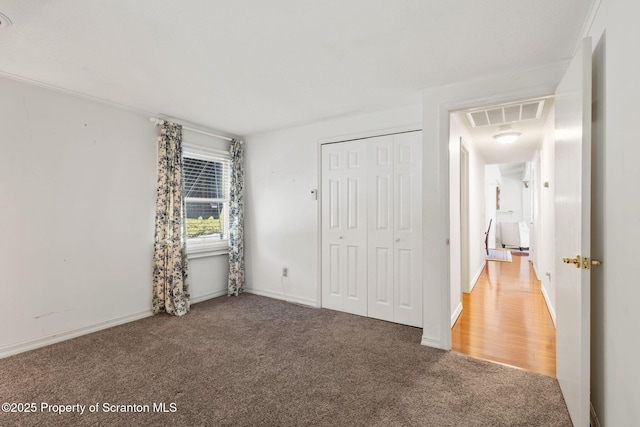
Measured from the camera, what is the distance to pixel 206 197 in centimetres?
445

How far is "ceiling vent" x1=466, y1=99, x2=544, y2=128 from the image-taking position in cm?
308

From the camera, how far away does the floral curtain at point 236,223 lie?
14.9 ft

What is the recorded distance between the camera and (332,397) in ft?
6.75

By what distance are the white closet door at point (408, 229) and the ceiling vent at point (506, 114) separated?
70 cm

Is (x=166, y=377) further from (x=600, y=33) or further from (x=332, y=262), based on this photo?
(x=600, y=33)

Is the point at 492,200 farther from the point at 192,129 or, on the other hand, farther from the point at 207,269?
the point at 192,129

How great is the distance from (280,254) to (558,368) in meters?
3.20

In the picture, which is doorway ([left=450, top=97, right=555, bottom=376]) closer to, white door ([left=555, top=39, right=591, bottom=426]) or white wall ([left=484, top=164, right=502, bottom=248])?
white door ([left=555, top=39, right=591, bottom=426])

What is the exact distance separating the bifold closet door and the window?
2253 millimetres

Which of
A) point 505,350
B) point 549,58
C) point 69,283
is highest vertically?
point 549,58

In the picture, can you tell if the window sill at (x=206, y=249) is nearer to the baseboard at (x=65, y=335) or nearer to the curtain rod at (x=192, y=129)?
the baseboard at (x=65, y=335)

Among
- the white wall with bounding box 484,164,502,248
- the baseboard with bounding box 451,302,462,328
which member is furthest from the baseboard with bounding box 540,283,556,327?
the white wall with bounding box 484,164,502,248

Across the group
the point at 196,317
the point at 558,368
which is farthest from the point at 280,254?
the point at 558,368

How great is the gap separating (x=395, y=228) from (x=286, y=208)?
1.61 meters
